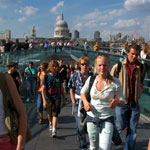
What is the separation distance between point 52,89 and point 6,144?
3424 mm

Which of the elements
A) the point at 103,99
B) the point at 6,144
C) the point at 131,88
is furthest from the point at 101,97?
the point at 6,144

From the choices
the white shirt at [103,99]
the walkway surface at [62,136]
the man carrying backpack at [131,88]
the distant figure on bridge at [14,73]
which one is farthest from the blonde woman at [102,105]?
the distant figure on bridge at [14,73]

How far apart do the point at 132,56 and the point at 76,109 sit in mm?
1240

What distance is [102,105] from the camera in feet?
11.3

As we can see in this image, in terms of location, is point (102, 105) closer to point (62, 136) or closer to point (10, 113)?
point (10, 113)

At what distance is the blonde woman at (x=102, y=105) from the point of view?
3397mm

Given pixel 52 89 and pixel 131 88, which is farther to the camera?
pixel 52 89

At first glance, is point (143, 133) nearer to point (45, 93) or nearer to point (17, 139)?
point (45, 93)

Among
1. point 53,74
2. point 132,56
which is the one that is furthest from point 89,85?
point 53,74

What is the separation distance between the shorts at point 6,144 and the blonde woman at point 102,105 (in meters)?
1.38

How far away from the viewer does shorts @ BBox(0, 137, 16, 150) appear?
7.14 feet

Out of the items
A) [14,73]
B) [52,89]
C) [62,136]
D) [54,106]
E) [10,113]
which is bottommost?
[62,136]

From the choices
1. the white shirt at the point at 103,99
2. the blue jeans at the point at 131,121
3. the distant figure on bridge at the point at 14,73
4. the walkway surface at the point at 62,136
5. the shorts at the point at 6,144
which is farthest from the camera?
the distant figure on bridge at the point at 14,73

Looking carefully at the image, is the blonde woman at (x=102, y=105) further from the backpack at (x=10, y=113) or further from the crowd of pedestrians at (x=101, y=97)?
the backpack at (x=10, y=113)
